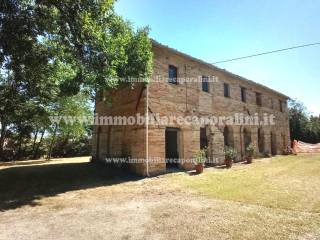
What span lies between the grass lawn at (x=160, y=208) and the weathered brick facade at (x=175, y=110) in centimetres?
248

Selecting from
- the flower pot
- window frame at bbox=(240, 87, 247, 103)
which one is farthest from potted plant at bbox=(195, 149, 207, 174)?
window frame at bbox=(240, 87, 247, 103)

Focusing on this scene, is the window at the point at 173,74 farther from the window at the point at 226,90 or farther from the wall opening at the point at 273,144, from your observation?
the wall opening at the point at 273,144

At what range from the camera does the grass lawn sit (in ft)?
18.6

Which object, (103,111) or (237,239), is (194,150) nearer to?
(103,111)

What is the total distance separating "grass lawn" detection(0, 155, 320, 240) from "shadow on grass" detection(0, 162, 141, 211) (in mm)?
39

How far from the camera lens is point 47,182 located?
1170 centimetres

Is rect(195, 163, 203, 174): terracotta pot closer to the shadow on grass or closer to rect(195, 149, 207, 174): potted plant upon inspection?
rect(195, 149, 207, 174): potted plant

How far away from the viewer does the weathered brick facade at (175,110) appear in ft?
45.0

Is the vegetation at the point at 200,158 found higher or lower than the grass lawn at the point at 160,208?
higher

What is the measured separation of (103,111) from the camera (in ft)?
61.3

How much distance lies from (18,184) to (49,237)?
277 inches

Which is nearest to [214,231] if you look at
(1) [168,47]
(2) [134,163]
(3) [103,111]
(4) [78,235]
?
(4) [78,235]

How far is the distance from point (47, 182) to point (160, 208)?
669 centimetres

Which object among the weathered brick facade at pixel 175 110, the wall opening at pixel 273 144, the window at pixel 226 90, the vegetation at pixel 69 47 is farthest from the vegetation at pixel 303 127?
the vegetation at pixel 69 47
